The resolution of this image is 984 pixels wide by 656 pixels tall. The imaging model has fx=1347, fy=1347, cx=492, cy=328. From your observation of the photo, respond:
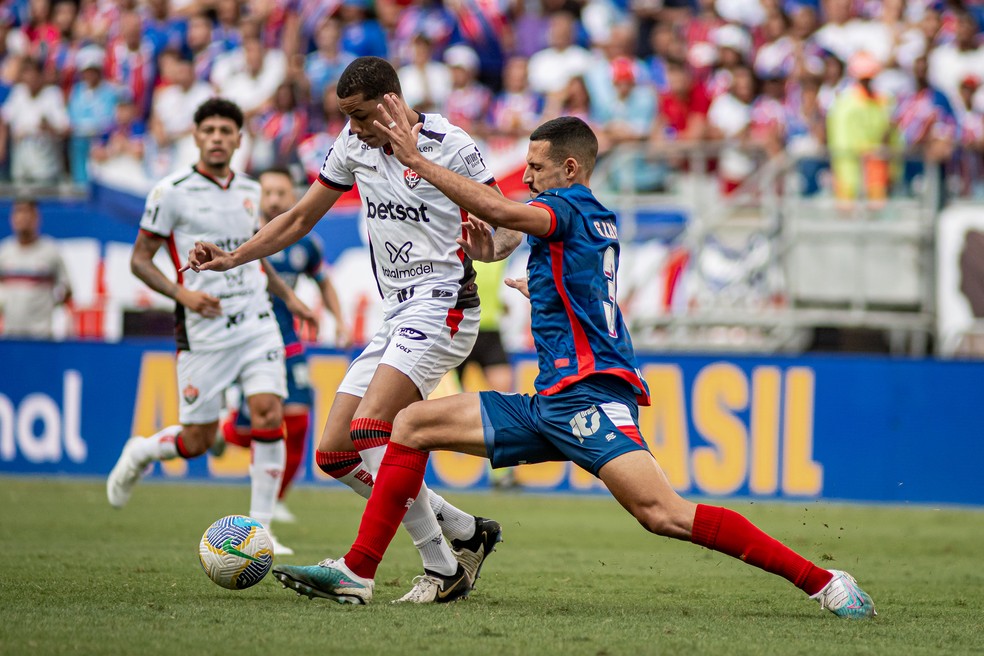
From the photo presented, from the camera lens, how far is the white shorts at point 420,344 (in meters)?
7.01

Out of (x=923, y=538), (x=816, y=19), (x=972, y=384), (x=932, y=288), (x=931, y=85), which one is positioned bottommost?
(x=923, y=538)

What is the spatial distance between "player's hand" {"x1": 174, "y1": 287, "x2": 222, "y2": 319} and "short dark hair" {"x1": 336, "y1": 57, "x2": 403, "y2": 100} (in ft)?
8.85

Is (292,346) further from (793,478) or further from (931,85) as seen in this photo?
(931,85)

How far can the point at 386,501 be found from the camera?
6.54m

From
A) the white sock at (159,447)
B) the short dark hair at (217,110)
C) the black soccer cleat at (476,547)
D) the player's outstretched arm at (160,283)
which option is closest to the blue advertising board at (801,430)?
the white sock at (159,447)

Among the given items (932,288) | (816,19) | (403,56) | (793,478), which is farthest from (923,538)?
(403,56)

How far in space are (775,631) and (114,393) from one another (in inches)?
435

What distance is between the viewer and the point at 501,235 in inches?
275

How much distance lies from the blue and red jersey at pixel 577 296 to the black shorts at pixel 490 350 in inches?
313

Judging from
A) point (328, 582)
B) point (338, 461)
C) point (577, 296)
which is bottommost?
point (328, 582)

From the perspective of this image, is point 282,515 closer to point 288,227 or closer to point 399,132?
point 288,227

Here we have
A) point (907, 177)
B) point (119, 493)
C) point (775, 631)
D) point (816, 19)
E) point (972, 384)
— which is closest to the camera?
point (775, 631)

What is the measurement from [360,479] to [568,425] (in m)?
1.61

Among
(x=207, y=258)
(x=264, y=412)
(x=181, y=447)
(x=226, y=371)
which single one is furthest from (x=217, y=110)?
(x=207, y=258)
